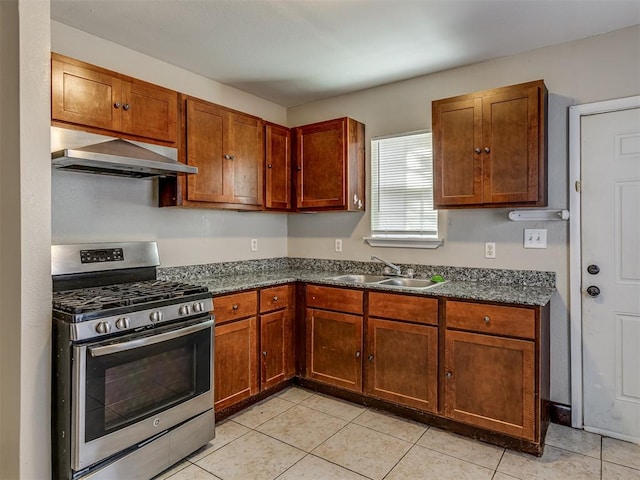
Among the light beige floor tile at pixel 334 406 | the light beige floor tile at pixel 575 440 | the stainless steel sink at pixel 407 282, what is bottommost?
the light beige floor tile at pixel 575 440

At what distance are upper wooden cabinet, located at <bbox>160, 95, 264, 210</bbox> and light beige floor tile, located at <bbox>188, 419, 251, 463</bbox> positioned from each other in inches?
59.0

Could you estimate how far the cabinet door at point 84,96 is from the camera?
2.14 m

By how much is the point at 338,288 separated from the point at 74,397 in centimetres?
175

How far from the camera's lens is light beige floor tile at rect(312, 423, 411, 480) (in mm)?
2178

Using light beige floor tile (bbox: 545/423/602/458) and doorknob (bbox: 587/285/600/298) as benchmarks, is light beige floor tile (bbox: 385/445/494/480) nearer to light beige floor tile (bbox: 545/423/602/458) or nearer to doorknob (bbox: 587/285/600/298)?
light beige floor tile (bbox: 545/423/602/458)

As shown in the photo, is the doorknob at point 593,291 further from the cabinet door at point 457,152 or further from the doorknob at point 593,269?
the cabinet door at point 457,152

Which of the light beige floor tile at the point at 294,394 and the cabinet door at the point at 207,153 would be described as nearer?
the cabinet door at the point at 207,153

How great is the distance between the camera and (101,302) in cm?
193

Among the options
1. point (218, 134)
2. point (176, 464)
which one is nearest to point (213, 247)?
point (218, 134)

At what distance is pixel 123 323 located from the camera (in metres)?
1.92

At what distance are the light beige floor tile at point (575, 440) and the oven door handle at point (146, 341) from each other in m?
2.18

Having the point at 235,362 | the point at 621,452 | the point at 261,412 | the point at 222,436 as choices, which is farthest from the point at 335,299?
the point at 621,452

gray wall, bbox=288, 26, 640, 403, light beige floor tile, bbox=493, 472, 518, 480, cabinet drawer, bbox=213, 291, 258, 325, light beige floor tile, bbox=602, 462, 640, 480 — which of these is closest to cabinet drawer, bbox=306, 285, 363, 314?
cabinet drawer, bbox=213, 291, 258, 325

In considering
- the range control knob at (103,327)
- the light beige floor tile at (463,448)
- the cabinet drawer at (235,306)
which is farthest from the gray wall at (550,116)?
the range control knob at (103,327)
